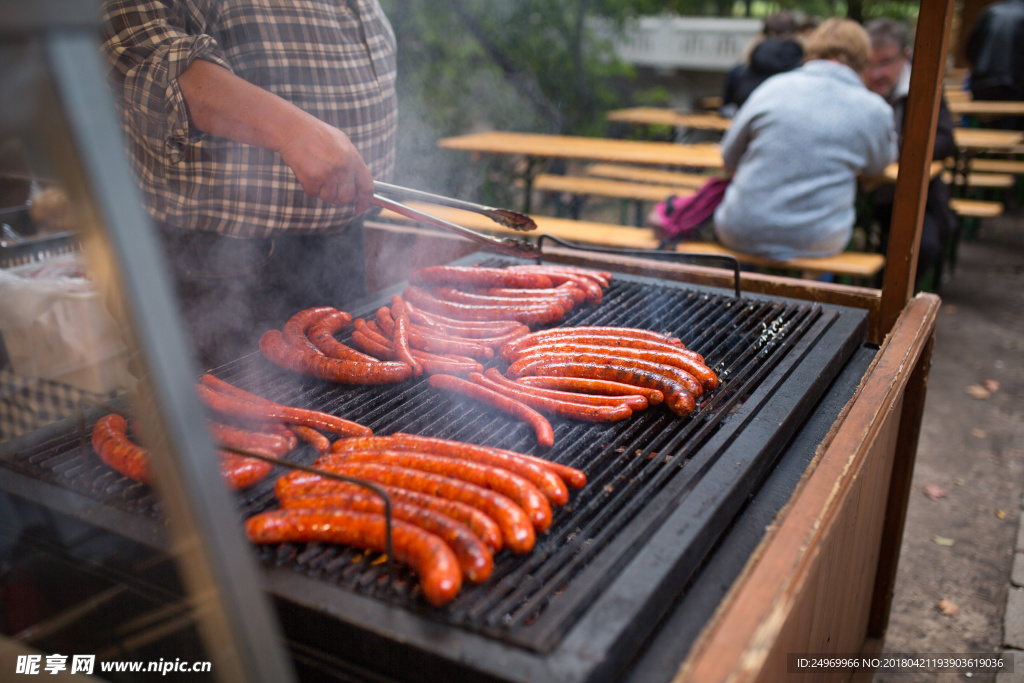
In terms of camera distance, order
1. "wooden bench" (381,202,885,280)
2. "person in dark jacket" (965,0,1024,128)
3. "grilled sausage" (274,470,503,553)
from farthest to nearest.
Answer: "person in dark jacket" (965,0,1024,128), "wooden bench" (381,202,885,280), "grilled sausage" (274,470,503,553)

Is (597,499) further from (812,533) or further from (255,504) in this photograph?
(255,504)

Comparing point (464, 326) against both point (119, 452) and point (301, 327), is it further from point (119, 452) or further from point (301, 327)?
point (119, 452)

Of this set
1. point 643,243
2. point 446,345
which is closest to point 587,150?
point 643,243

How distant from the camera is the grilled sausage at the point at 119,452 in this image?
1.87m

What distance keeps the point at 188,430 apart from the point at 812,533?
1355mm

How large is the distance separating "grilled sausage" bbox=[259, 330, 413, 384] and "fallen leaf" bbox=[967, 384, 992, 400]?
17.5 ft

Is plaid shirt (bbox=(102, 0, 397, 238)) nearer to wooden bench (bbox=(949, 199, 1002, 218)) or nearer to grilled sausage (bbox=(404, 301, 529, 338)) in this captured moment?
grilled sausage (bbox=(404, 301, 529, 338))

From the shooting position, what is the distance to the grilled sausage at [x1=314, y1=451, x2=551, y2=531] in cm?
169

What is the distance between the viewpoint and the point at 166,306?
0.74m

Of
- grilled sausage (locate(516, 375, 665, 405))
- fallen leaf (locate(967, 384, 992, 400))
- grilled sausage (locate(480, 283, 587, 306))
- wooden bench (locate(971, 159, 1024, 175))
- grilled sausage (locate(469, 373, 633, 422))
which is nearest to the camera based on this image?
grilled sausage (locate(469, 373, 633, 422))

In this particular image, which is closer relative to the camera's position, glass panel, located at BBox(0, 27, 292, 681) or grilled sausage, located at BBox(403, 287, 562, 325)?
glass panel, located at BBox(0, 27, 292, 681)

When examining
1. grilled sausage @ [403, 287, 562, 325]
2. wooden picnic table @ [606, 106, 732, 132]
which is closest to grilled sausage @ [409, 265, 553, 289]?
grilled sausage @ [403, 287, 562, 325]

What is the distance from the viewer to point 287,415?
2.17 meters

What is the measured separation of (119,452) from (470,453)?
Answer: 94 centimetres
